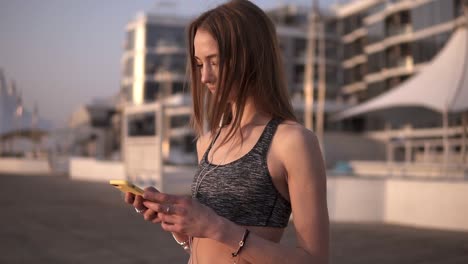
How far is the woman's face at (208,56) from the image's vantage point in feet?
4.44

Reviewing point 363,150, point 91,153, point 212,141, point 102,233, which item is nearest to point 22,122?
point 91,153

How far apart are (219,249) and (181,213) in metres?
0.31

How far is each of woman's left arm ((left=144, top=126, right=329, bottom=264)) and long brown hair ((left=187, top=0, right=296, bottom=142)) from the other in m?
0.14

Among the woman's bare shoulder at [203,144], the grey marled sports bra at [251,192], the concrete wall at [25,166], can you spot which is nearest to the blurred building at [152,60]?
the concrete wall at [25,166]

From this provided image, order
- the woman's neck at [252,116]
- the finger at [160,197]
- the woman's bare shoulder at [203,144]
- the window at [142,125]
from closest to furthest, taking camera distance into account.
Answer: the finger at [160,197] < the woman's neck at [252,116] < the woman's bare shoulder at [203,144] < the window at [142,125]

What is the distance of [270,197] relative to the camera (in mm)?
1292

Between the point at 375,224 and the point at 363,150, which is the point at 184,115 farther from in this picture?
the point at 375,224

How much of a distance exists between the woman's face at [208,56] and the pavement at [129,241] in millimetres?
4506

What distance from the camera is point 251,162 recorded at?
129 centimetres

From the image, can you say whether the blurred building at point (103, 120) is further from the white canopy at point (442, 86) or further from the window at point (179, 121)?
the white canopy at point (442, 86)

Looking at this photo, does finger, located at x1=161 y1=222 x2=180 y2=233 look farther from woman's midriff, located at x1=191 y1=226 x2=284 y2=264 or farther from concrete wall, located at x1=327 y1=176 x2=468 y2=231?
concrete wall, located at x1=327 y1=176 x2=468 y2=231

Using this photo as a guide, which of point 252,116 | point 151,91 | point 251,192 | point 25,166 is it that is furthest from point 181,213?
point 151,91

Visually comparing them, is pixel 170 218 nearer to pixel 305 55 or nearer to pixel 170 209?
pixel 170 209

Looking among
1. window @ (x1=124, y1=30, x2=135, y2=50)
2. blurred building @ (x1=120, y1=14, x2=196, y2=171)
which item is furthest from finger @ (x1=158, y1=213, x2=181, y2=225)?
window @ (x1=124, y1=30, x2=135, y2=50)
